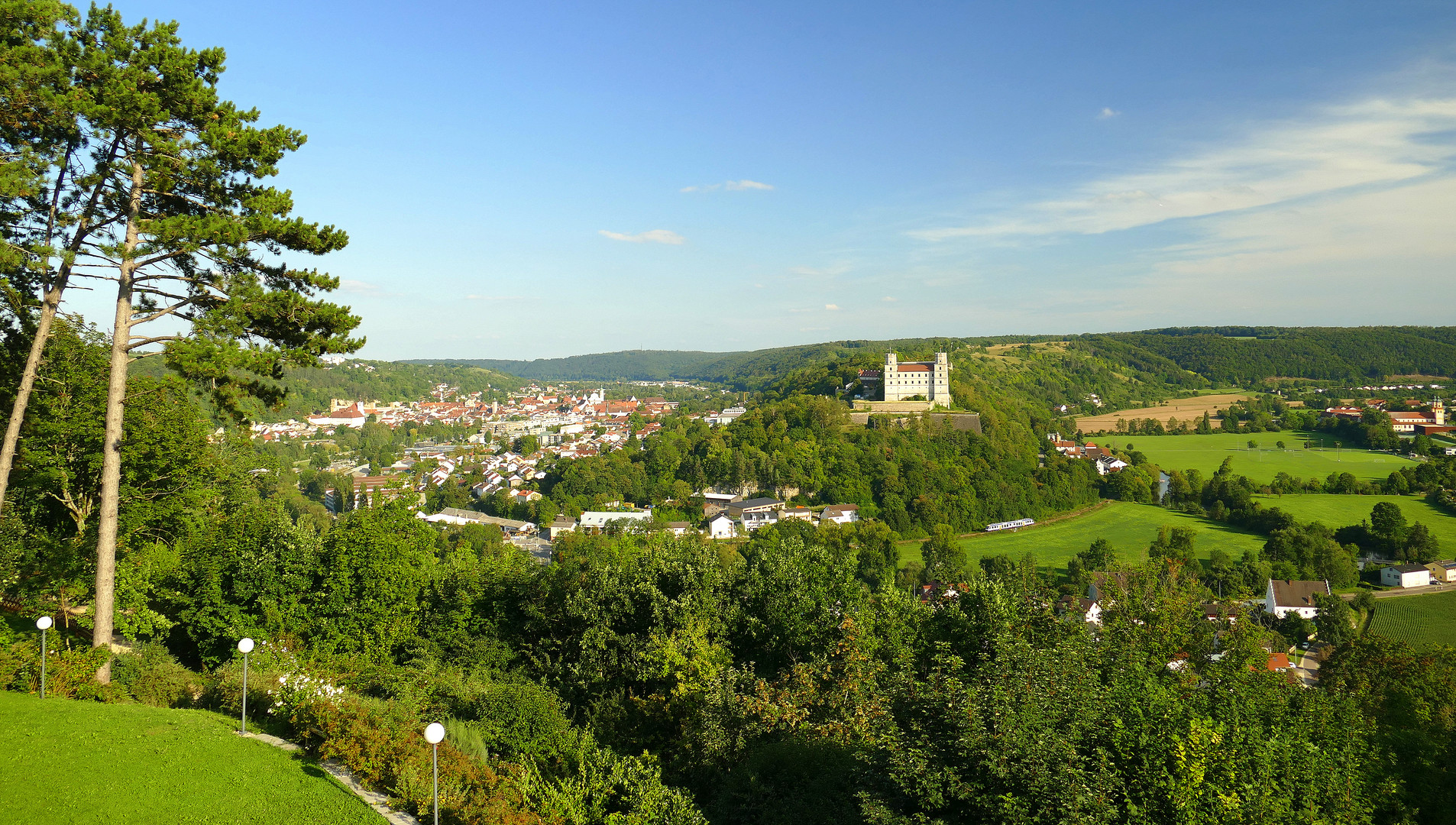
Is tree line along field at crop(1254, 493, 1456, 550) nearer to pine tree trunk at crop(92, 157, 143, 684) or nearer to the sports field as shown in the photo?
Result: the sports field

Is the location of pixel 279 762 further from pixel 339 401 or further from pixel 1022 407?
pixel 339 401

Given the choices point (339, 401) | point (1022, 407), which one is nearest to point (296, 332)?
point (1022, 407)

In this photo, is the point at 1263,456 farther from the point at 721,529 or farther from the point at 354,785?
the point at 354,785

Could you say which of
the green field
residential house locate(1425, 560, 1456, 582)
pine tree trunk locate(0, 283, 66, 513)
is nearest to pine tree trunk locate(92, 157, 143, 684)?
pine tree trunk locate(0, 283, 66, 513)

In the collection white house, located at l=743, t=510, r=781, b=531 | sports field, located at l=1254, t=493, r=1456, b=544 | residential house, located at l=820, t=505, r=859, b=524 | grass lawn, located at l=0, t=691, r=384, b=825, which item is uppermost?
grass lawn, located at l=0, t=691, r=384, b=825

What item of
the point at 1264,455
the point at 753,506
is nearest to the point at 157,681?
the point at 753,506

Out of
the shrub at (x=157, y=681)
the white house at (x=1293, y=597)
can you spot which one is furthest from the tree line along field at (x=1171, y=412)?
the shrub at (x=157, y=681)
